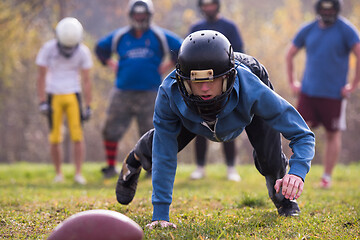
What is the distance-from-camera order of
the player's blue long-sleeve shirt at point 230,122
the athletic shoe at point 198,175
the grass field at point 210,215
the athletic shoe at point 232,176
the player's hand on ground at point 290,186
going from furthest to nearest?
the athletic shoe at point 198,175
the athletic shoe at point 232,176
the grass field at point 210,215
the player's blue long-sleeve shirt at point 230,122
the player's hand on ground at point 290,186

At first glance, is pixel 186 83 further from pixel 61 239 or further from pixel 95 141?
pixel 95 141

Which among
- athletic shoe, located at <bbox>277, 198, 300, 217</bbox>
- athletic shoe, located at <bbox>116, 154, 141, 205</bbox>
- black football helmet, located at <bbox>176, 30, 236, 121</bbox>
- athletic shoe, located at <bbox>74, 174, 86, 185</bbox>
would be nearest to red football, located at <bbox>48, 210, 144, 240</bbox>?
black football helmet, located at <bbox>176, 30, 236, 121</bbox>

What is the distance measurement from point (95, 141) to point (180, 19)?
801 centimetres

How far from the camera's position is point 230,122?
3.73 m

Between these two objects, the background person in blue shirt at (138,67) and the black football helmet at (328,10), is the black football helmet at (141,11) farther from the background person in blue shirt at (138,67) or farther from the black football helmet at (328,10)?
the black football helmet at (328,10)

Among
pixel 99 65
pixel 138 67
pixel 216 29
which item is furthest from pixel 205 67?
pixel 99 65

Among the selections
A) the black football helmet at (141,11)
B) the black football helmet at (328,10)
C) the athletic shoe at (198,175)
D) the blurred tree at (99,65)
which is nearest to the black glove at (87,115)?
the black football helmet at (141,11)

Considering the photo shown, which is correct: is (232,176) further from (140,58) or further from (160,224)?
(160,224)

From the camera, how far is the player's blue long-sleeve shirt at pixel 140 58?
8000 millimetres

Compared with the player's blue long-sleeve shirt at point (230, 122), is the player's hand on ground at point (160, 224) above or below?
below

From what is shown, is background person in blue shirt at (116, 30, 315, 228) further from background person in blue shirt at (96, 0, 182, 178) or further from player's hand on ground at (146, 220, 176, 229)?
background person in blue shirt at (96, 0, 182, 178)

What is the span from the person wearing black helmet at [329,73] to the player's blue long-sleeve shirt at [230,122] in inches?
152

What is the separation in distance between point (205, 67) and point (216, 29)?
4512 millimetres

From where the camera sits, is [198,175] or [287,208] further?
[198,175]
